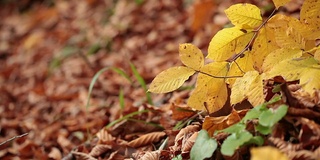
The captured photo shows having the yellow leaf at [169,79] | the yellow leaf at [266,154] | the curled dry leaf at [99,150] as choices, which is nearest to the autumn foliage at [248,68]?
the yellow leaf at [169,79]

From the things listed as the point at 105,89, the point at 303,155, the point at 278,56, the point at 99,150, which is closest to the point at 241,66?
the point at 278,56

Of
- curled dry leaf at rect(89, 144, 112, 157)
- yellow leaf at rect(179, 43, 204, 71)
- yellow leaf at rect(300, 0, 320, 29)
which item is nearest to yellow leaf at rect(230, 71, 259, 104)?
yellow leaf at rect(179, 43, 204, 71)

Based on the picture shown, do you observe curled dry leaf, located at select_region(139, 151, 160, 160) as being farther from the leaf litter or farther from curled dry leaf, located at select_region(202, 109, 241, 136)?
curled dry leaf, located at select_region(202, 109, 241, 136)

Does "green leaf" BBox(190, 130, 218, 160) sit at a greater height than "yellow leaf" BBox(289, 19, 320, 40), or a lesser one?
lesser

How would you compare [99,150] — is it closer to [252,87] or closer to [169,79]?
[169,79]

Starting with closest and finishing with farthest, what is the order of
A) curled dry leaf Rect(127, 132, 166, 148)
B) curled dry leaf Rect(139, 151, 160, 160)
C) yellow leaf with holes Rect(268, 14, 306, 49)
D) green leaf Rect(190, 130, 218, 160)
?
green leaf Rect(190, 130, 218, 160) → yellow leaf with holes Rect(268, 14, 306, 49) → curled dry leaf Rect(139, 151, 160, 160) → curled dry leaf Rect(127, 132, 166, 148)

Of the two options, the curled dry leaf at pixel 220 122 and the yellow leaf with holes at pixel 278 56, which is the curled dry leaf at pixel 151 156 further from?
the yellow leaf with holes at pixel 278 56
